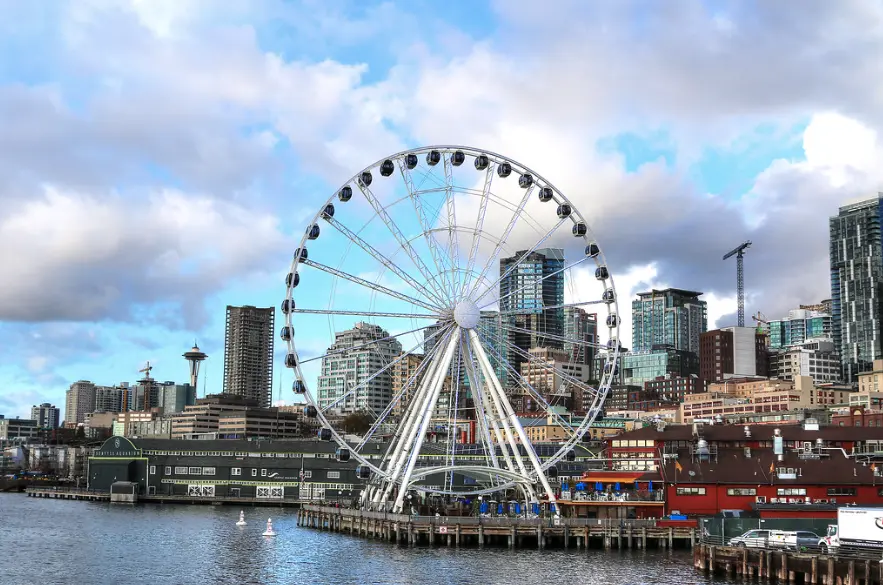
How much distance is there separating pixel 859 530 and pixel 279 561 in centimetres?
3854

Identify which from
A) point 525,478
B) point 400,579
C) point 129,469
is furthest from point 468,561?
point 129,469

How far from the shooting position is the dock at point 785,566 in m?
59.9

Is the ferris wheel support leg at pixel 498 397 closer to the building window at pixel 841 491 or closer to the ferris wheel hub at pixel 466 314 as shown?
the ferris wheel hub at pixel 466 314

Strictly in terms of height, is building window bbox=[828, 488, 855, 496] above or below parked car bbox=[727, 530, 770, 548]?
above

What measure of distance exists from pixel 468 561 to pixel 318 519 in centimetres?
3314

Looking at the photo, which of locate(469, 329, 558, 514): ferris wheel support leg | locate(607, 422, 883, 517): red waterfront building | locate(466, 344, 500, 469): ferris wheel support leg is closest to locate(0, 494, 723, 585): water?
locate(607, 422, 883, 517): red waterfront building

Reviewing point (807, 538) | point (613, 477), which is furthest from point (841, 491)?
point (807, 538)

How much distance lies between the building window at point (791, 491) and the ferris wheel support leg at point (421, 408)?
91.0 ft

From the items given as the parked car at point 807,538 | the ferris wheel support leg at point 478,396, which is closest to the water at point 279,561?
the parked car at point 807,538

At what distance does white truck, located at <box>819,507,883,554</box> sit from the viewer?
64.1 m

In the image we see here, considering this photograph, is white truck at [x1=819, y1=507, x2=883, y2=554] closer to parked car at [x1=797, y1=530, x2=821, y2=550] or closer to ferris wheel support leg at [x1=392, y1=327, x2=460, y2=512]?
parked car at [x1=797, y1=530, x2=821, y2=550]

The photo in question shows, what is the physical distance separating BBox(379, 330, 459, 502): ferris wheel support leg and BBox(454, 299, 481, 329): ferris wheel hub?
1154 mm

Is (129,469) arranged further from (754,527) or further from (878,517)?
(878,517)

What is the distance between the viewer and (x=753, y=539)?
73688 mm
